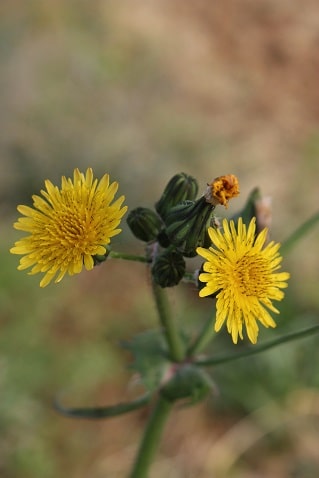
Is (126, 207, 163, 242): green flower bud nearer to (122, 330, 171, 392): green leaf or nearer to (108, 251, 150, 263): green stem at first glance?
(108, 251, 150, 263): green stem

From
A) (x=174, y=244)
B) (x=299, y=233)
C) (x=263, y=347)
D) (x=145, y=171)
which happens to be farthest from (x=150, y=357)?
(x=145, y=171)

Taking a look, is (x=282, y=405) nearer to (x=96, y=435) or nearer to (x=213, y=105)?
(x=96, y=435)

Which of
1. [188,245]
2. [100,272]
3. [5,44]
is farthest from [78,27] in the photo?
[188,245]

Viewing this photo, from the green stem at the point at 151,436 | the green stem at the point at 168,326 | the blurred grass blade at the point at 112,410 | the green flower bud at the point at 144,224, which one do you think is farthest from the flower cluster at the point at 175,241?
the green stem at the point at 151,436

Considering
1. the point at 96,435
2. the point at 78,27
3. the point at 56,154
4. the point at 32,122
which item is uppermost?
the point at 78,27

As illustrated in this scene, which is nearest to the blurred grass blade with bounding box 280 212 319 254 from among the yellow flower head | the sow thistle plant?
the sow thistle plant

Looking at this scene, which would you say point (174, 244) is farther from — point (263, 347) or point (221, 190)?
point (263, 347)
